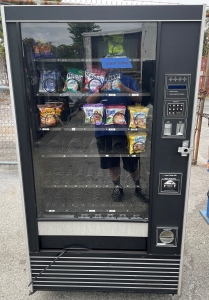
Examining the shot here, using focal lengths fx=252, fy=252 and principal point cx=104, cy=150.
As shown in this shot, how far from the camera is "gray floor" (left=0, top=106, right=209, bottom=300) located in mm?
2053

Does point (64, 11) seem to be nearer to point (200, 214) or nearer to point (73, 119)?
point (73, 119)

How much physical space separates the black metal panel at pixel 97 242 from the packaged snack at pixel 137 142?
2.24 feet

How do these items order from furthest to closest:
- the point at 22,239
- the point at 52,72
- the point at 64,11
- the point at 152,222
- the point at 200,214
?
1. the point at 200,214
2. the point at 22,239
3. the point at 52,72
4. the point at 152,222
5. the point at 64,11

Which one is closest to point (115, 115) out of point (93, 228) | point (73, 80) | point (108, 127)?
point (108, 127)

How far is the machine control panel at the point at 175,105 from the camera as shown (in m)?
1.59

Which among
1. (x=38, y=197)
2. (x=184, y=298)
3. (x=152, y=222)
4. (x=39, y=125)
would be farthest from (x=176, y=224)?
(x=39, y=125)

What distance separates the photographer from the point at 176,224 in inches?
73.8

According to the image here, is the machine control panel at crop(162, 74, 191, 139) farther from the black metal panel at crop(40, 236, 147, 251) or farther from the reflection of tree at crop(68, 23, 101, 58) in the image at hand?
the black metal panel at crop(40, 236, 147, 251)

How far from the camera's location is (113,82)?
197 centimetres

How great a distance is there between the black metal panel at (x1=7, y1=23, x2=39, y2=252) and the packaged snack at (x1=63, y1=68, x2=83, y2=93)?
427mm

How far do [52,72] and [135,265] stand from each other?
1.63 metres

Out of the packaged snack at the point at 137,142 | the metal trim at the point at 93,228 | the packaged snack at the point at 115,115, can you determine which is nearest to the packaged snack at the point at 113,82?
the packaged snack at the point at 115,115

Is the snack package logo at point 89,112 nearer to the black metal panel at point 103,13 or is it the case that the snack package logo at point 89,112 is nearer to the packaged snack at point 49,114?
the packaged snack at point 49,114

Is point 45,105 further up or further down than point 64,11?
further down
